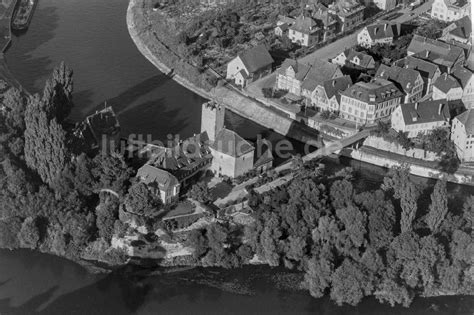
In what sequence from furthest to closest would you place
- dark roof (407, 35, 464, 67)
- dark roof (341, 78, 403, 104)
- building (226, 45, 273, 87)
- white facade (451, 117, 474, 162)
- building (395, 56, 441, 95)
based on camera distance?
dark roof (407, 35, 464, 67)
building (226, 45, 273, 87)
building (395, 56, 441, 95)
dark roof (341, 78, 403, 104)
white facade (451, 117, 474, 162)

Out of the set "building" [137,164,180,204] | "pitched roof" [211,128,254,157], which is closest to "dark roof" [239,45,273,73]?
"pitched roof" [211,128,254,157]

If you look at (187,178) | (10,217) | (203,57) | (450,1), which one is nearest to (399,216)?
(187,178)

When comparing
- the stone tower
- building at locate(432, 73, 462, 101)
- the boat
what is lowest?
the boat

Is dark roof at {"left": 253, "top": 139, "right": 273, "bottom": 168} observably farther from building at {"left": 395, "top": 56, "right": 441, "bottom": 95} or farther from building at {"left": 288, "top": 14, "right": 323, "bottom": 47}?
building at {"left": 288, "top": 14, "right": 323, "bottom": 47}

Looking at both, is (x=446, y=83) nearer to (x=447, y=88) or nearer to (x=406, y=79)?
(x=447, y=88)

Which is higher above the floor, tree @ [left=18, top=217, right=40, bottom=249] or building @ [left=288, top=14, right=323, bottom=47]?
building @ [left=288, top=14, right=323, bottom=47]

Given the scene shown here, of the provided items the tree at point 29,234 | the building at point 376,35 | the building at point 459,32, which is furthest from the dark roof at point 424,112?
the tree at point 29,234
